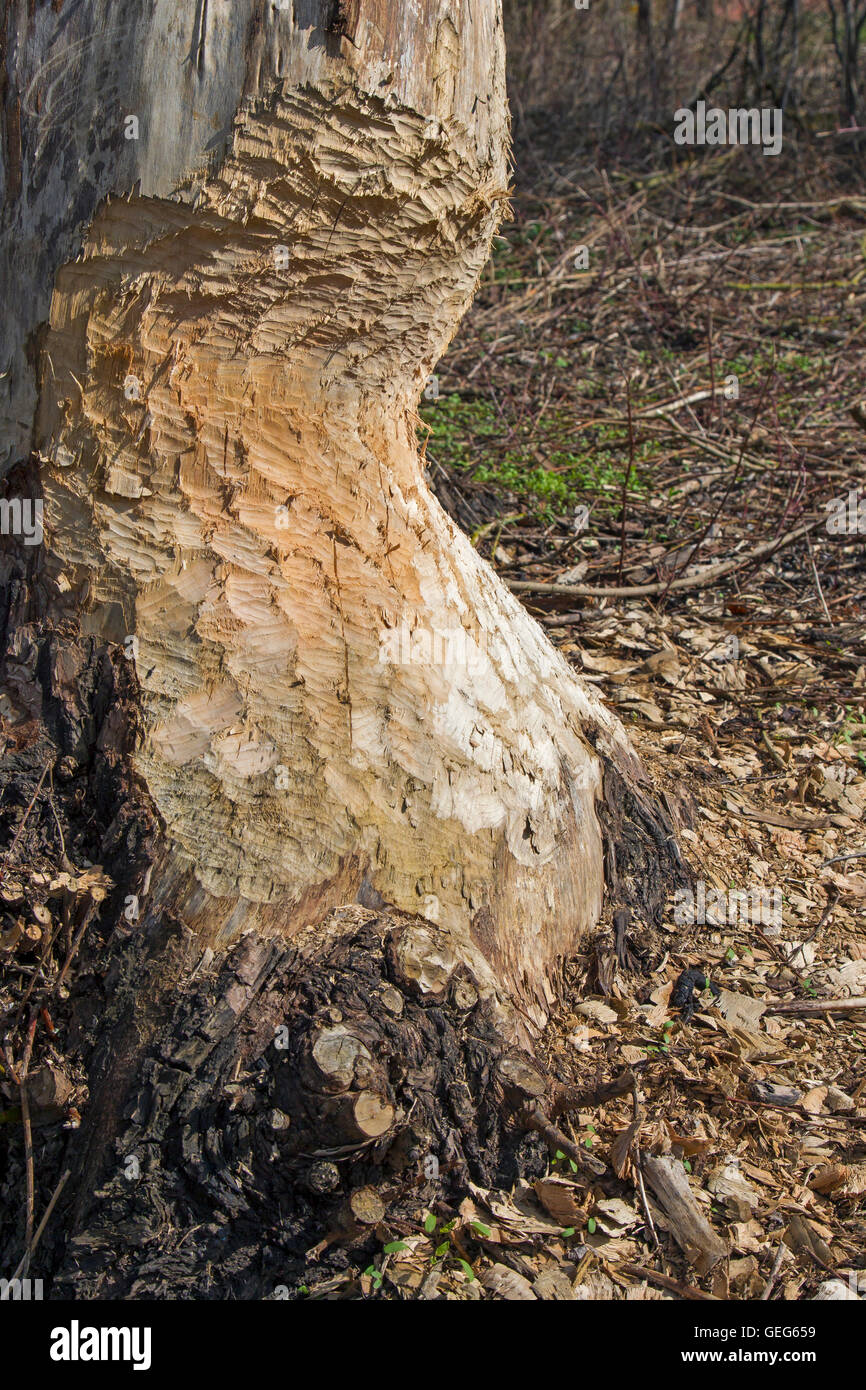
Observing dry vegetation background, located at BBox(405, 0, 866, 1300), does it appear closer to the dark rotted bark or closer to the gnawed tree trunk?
the dark rotted bark

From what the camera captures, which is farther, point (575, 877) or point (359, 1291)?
point (575, 877)

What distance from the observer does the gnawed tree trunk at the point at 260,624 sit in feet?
5.96

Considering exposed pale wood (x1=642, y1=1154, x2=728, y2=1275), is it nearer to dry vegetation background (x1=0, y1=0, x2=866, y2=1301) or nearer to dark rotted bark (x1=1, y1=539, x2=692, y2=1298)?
dry vegetation background (x1=0, y1=0, x2=866, y2=1301)

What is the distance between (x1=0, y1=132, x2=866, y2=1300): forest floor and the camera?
197 cm

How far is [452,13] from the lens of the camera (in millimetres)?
1834

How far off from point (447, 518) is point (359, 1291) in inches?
59.9

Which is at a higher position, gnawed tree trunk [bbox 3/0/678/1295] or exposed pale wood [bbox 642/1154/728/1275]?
gnawed tree trunk [bbox 3/0/678/1295]

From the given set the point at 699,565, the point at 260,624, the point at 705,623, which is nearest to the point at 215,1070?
the point at 260,624

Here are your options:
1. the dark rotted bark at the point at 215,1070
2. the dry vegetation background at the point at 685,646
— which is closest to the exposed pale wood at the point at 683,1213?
the dry vegetation background at the point at 685,646

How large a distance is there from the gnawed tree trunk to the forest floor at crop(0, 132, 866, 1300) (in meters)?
0.16

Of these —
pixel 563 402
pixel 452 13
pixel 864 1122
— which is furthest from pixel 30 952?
pixel 563 402

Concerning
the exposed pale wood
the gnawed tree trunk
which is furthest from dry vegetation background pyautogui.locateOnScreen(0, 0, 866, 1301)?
the gnawed tree trunk

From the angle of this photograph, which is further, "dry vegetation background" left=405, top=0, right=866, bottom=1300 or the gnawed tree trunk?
"dry vegetation background" left=405, top=0, right=866, bottom=1300

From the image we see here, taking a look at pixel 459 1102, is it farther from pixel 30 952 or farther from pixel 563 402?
pixel 563 402
